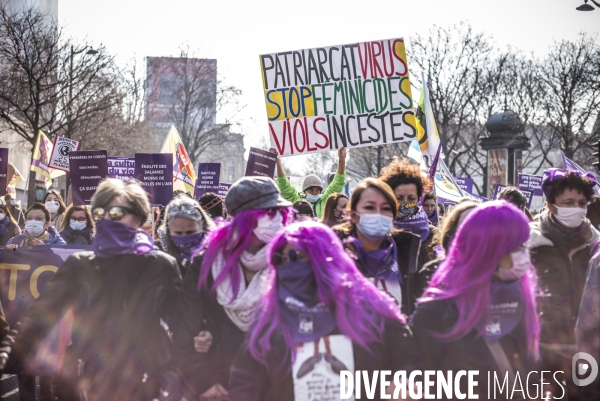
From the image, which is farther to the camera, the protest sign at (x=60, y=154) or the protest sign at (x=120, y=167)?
the protest sign at (x=60, y=154)

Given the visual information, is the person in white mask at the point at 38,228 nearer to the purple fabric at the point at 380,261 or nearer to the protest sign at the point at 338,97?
the protest sign at the point at 338,97

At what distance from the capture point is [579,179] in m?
5.39

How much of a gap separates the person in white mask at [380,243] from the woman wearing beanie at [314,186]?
3636mm

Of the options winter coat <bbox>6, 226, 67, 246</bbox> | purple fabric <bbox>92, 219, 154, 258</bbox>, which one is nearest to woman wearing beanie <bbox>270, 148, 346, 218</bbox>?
winter coat <bbox>6, 226, 67, 246</bbox>

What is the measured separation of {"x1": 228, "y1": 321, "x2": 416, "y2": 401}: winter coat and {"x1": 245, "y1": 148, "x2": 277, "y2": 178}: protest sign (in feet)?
23.3

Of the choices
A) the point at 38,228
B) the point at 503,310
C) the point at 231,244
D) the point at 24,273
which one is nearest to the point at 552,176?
the point at 503,310

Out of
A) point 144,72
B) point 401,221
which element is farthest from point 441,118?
point 401,221

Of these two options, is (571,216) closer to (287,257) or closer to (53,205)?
(287,257)

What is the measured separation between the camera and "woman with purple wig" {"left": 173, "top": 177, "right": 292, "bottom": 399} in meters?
4.16

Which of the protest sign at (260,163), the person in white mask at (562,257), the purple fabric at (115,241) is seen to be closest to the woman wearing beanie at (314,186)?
the protest sign at (260,163)

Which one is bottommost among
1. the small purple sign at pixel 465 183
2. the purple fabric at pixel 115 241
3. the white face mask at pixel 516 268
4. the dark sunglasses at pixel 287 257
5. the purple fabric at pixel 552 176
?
the white face mask at pixel 516 268

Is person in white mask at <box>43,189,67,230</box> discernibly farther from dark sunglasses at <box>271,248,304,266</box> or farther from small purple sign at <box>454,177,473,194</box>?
small purple sign at <box>454,177,473,194</box>

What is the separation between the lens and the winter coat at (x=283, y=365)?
3518 millimetres

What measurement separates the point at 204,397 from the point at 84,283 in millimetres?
843
